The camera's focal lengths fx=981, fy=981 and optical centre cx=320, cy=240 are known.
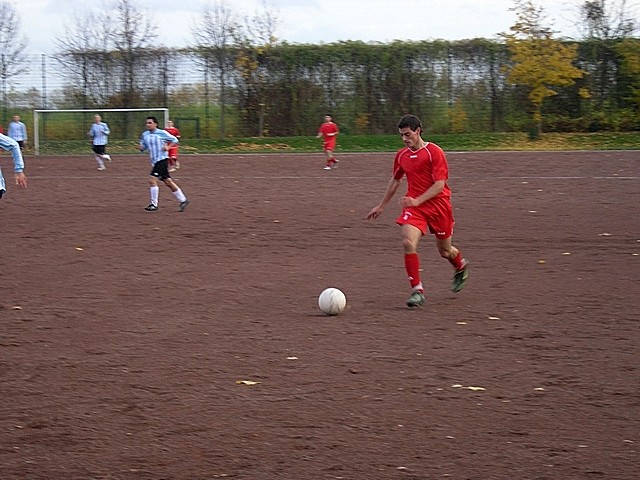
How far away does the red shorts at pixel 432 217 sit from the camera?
10.0 m

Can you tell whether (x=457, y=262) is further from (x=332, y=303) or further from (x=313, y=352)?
(x=313, y=352)

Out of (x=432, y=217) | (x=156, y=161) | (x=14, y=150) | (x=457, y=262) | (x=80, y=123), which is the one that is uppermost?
(x=80, y=123)

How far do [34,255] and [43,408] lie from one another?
7.89 metres

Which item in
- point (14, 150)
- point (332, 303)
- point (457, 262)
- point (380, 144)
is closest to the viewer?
point (332, 303)

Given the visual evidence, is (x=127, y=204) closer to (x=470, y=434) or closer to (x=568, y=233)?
(x=568, y=233)

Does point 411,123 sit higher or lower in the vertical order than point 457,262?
higher

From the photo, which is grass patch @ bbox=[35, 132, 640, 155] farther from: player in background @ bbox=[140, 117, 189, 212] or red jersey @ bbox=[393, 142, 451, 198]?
red jersey @ bbox=[393, 142, 451, 198]

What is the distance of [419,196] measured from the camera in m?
10.0

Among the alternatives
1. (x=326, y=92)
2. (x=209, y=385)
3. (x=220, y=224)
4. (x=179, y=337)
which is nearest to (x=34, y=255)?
(x=220, y=224)

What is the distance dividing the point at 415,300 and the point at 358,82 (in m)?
35.0

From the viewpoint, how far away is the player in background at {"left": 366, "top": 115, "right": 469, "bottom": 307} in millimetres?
9862

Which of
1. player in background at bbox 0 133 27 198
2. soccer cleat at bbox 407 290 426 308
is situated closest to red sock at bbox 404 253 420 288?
soccer cleat at bbox 407 290 426 308

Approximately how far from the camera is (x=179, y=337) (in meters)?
8.52

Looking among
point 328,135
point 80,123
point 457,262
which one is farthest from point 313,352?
point 80,123
